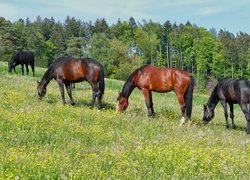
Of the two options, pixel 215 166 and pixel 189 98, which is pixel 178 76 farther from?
pixel 215 166

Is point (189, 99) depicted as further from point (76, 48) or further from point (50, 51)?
point (50, 51)

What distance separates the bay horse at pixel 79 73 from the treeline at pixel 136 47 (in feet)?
261

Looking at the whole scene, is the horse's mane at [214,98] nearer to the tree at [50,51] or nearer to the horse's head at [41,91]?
the horse's head at [41,91]

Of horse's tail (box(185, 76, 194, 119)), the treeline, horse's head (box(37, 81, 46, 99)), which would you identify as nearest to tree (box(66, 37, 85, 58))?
the treeline

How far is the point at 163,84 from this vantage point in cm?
1586

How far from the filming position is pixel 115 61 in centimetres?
10506

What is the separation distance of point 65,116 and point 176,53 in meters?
138

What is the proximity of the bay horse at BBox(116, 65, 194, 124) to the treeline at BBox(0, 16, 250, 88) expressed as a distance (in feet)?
265

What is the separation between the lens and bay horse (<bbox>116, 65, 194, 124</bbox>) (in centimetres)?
1534

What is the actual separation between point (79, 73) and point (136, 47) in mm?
122078

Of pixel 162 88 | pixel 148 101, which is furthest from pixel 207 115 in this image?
pixel 148 101

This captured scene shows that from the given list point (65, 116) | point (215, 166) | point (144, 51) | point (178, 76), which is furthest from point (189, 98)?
point (144, 51)

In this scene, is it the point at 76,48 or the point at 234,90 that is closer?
the point at 234,90

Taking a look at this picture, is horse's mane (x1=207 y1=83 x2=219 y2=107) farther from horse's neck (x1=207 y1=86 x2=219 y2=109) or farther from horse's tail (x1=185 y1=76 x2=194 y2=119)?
horse's tail (x1=185 y1=76 x2=194 y2=119)
